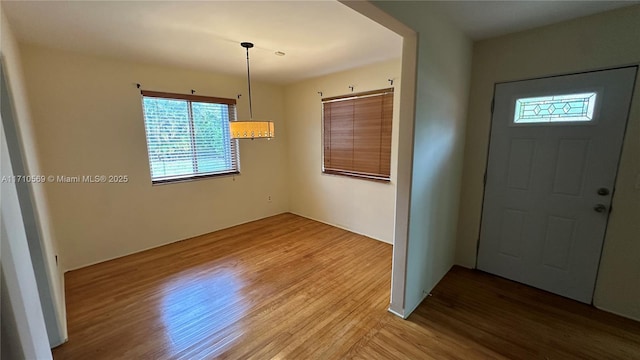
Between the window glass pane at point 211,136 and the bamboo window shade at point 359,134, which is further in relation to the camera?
the window glass pane at point 211,136

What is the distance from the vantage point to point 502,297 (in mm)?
2426

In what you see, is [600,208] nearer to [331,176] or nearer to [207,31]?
[331,176]

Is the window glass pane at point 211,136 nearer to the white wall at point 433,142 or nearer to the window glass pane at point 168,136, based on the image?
the window glass pane at point 168,136

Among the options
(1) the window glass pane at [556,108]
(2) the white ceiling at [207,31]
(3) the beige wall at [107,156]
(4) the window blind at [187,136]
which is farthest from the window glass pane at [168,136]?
(1) the window glass pane at [556,108]

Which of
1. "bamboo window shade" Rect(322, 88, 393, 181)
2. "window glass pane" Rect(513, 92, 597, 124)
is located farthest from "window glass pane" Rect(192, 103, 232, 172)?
"window glass pane" Rect(513, 92, 597, 124)

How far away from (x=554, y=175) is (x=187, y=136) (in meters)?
4.31

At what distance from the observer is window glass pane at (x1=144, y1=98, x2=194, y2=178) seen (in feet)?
11.3

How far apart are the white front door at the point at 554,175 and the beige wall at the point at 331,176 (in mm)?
1203

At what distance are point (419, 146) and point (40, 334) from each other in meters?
2.12

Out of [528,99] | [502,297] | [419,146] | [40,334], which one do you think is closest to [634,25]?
[528,99]

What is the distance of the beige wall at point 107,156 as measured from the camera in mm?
2727

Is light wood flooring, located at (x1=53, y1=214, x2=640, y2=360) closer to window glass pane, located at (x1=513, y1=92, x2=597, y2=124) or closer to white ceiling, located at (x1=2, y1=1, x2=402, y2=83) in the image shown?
window glass pane, located at (x1=513, y1=92, x2=597, y2=124)

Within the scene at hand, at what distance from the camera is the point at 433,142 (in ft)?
7.25

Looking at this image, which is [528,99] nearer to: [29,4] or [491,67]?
[491,67]
